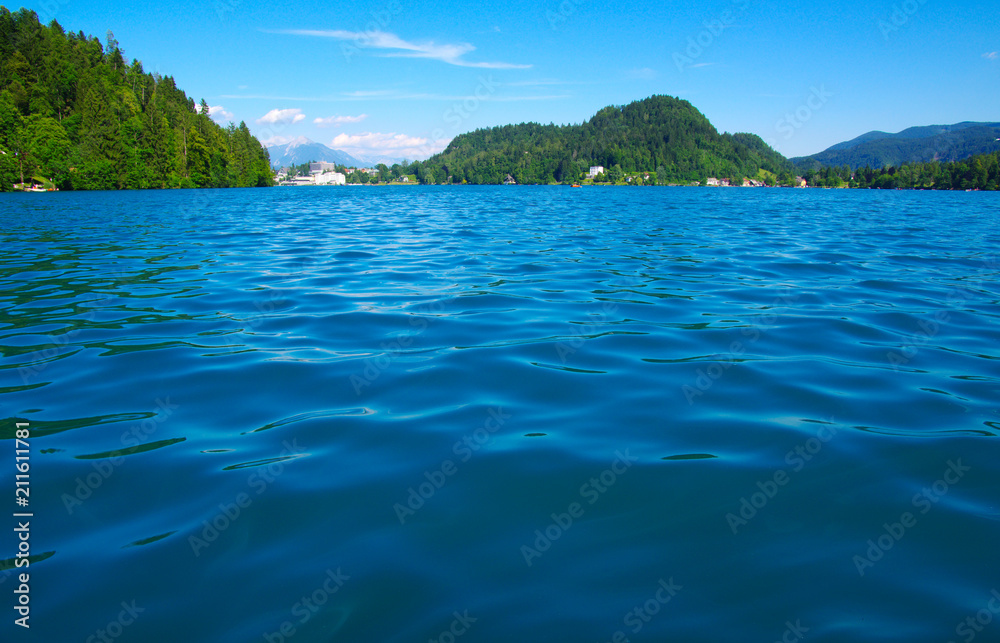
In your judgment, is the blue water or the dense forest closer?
the blue water

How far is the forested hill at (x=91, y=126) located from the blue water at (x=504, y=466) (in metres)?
75.8

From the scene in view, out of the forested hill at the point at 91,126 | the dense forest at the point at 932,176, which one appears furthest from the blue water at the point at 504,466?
the dense forest at the point at 932,176

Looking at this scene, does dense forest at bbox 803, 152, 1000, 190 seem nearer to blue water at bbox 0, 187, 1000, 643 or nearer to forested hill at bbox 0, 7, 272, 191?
blue water at bbox 0, 187, 1000, 643

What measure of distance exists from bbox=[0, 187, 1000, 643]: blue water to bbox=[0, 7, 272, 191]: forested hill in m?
75.8

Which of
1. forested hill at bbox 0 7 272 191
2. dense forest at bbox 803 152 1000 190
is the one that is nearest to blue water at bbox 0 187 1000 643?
forested hill at bbox 0 7 272 191

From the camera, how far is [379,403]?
5.17 meters

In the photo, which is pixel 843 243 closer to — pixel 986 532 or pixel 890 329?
pixel 890 329

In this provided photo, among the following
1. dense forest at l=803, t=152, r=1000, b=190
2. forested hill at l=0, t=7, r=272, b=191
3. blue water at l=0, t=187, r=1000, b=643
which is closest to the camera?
blue water at l=0, t=187, r=1000, b=643

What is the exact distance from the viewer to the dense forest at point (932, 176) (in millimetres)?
120262

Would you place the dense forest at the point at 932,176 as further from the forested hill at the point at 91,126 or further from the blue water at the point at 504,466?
the forested hill at the point at 91,126

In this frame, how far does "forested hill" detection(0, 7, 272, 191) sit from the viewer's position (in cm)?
6775

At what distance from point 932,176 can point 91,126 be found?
176891mm

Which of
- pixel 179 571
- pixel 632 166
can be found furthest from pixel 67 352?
pixel 632 166

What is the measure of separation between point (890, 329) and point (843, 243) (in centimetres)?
1174
